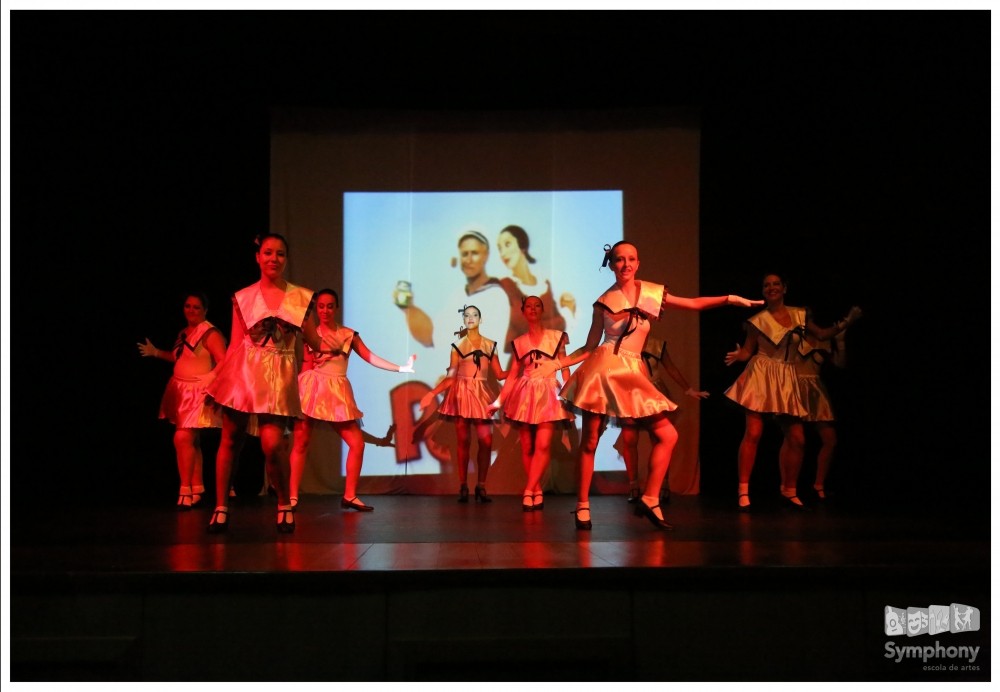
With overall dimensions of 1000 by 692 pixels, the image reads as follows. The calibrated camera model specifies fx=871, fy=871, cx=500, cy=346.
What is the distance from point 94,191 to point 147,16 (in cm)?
182

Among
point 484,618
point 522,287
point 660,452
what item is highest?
point 522,287

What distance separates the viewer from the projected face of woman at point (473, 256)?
26.3 ft

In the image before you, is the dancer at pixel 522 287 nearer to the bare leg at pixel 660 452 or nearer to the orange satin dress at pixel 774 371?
the orange satin dress at pixel 774 371

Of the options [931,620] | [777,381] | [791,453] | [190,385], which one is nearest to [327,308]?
[190,385]

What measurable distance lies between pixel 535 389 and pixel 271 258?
248 centimetres

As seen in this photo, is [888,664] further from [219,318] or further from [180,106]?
[180,106]

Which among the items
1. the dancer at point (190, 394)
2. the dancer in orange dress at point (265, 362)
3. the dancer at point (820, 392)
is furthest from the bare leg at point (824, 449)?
the dancer at point (190, 394)

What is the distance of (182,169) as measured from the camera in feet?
25.3

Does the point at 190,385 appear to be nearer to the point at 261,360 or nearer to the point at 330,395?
the point at 330,395

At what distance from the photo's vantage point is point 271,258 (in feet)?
15.4

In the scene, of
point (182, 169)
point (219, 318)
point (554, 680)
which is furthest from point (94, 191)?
point (554, 680)

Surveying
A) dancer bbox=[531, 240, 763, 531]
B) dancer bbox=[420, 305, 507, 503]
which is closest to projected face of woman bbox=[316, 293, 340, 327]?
dancer bbox=[420, 305, 507, 503]

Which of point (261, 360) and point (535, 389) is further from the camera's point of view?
point (535, 389)

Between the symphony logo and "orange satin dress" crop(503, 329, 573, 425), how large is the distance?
320 centimetres
